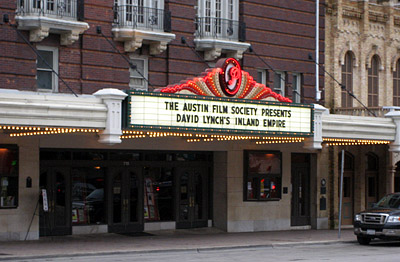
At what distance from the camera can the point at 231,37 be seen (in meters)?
30.2

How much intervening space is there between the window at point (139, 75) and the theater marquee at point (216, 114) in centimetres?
360

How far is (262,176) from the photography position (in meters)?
31.6

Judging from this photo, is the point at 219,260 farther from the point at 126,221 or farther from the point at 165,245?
the point at 126,221

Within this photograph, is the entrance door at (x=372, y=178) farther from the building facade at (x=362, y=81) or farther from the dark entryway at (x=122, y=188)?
the dark entryway at (x=122, y=188)

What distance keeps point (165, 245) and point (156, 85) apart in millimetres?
6050

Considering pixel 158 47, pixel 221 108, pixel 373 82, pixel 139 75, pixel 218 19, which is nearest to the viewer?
pixel 221 108

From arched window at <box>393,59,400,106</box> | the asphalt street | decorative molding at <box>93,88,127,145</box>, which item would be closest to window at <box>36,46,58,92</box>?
decorative molding at <box>93,88,127,145</box>

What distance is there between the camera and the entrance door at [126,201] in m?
28.7

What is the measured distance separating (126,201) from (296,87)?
8625 millimetres

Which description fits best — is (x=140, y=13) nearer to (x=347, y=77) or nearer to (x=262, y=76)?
(x=262, y=76)

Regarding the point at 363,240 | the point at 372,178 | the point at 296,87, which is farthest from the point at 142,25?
the point at 372,178

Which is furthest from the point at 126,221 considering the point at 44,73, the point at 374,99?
the point at 374,99

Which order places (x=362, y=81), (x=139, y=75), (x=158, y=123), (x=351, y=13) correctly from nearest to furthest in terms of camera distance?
(x=158, y=123) < (x=139, y=75) < (x=351, y=13) < (x=362, y=81)

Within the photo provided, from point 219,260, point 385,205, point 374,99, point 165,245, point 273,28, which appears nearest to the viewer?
point 219,260
